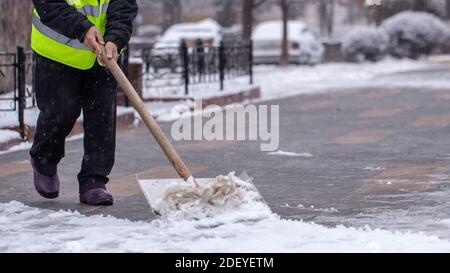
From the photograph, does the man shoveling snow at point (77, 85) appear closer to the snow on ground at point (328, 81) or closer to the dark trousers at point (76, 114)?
the dark trousers at point (76, 114)

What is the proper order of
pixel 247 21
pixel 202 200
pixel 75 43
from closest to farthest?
pixel 202 200 < pixel 75 43 < pixel 247 21

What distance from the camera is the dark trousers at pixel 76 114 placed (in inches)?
262

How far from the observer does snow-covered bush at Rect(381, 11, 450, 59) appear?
113ft

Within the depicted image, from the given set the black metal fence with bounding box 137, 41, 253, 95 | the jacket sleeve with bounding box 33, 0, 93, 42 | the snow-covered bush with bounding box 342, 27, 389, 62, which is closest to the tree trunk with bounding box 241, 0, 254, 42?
the snow-covered bush with bounding box 342, 27, 389, 62

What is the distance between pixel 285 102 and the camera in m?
16.4

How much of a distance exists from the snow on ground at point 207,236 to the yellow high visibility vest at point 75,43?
0.99 meters

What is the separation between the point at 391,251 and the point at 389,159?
412cm

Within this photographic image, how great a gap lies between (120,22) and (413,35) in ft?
93.8

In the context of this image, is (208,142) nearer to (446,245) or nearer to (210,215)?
(210,215)

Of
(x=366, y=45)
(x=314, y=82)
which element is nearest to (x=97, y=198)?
(x=314, y=82)

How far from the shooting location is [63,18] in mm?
6438

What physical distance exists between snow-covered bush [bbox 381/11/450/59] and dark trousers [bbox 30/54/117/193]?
2808 cm

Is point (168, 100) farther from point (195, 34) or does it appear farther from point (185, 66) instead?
point (195, 34)

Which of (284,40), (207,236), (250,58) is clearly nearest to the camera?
(207,236)
